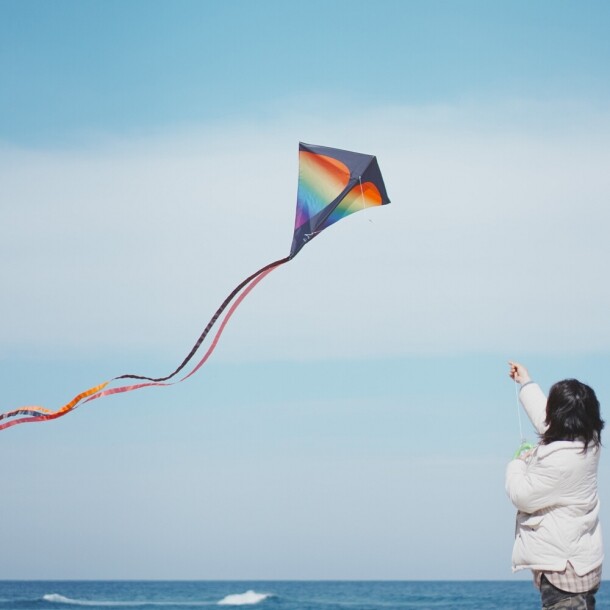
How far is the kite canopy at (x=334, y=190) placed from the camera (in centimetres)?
945

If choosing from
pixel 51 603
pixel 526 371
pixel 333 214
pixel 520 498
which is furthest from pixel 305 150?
pixel 51 603

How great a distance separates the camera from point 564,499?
4.66 metres

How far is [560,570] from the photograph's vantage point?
4680 millimetres

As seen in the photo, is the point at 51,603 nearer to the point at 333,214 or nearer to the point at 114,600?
the point at 114,600

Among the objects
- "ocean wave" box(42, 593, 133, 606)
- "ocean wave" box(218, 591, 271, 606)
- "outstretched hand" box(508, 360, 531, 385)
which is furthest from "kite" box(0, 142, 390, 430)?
"ocean wave" box(42, 593, 133, 606)

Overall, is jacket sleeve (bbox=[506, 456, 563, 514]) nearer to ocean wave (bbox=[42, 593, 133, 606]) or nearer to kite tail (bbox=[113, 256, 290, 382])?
kite tail (bbox=[113, 256, 290, 382])

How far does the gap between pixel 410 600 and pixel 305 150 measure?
6641cm

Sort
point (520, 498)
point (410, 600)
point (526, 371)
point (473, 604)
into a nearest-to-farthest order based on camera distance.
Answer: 1. point (520, 498)
2. point (526, 371)
3. point (473, 604)
4. point (410, 600)

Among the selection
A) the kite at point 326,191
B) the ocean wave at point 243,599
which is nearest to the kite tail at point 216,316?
the kite at point 326,191

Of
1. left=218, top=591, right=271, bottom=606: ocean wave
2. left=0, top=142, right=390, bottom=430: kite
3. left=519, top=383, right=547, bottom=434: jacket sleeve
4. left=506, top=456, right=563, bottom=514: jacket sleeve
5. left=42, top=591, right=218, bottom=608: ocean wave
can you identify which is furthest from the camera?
left=42, top=591, right=218, bottom=608: ocean wave

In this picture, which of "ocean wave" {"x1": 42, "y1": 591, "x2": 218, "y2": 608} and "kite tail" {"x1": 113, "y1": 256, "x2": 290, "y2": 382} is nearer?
"kite tail" {"x1": 113, "y1": 256, "x2": 290, "y2": 382}

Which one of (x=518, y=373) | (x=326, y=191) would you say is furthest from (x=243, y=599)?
(x=518, y=373)

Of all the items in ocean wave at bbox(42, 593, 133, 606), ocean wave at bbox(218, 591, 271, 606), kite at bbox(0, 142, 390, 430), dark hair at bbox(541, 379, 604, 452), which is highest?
kite at bbox(0, 142, 390, 430)

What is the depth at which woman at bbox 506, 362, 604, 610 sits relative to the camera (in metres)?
4.64
